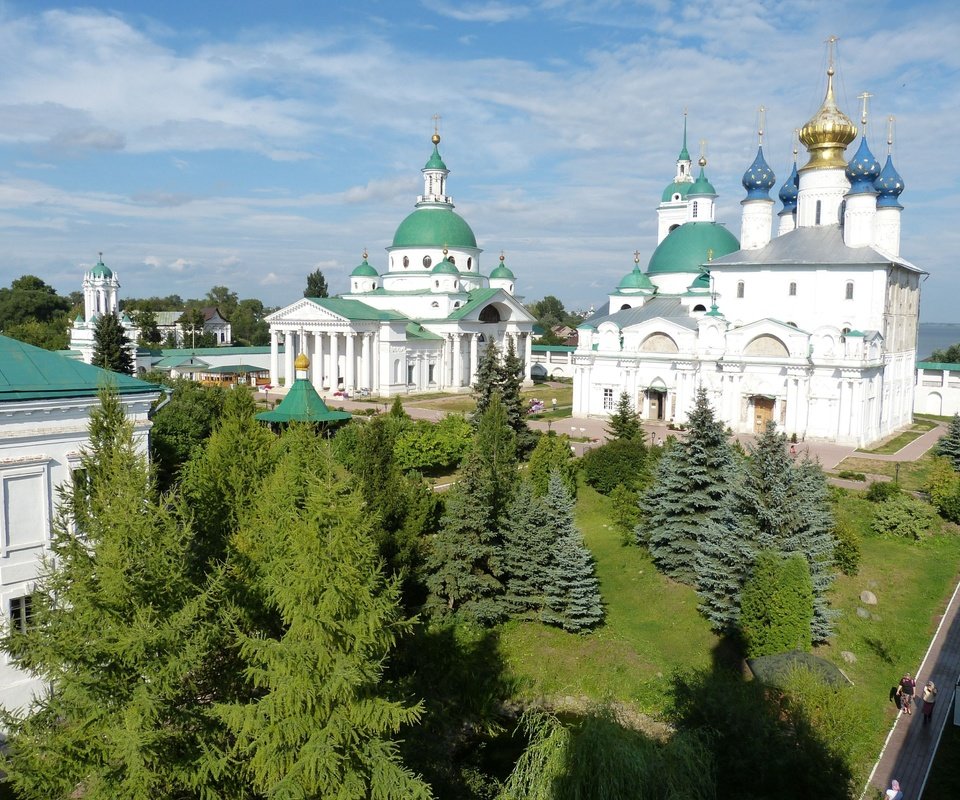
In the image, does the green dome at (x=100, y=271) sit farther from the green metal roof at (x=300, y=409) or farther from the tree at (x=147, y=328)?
the green metal roof at (x=300, y=409)

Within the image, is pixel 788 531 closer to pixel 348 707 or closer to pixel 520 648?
pixel 520 648

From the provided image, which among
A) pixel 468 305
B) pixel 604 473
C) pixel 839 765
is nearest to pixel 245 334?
pixel 468 305

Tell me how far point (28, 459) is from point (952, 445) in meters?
27.9

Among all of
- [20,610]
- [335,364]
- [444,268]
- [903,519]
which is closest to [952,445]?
[903,519]

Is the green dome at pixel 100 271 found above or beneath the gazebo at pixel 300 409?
above

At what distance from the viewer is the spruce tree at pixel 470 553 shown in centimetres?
1600

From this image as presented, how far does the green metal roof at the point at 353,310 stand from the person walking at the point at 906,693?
38776mm

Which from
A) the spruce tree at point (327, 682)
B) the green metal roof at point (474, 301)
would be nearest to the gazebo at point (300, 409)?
the spruce tree at point (327, 682)

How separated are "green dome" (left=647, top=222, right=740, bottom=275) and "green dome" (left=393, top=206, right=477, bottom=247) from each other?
14.5 metres

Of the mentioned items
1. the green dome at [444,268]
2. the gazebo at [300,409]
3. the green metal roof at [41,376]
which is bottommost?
the gazebo at [300,409]

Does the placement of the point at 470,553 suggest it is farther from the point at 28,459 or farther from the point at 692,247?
the point at 692,247

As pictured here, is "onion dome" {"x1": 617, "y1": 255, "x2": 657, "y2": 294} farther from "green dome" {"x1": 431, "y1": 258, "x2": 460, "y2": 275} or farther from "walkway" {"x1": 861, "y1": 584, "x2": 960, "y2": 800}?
"walkway" {"x1": 861, "y1": 584, "x2": 960, "y2": 800}

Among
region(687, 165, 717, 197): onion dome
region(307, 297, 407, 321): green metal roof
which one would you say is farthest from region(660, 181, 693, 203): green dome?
region(307, 297, 407, 321): green metal roof

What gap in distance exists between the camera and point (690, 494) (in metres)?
18.8
